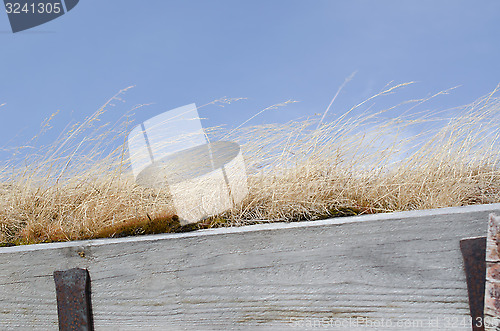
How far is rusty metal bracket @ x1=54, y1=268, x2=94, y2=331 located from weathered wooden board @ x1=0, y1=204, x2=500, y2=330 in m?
0.03

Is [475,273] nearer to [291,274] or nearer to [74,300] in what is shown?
[291,274]

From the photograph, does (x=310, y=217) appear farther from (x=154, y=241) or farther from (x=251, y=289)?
(x=154, y=241)

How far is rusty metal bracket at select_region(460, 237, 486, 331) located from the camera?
1482mm

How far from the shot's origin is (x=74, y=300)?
73.4 inches

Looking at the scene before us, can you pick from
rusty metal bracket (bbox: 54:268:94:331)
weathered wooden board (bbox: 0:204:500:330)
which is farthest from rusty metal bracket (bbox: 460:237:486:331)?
rusty metal bracket (bbox: 54:268:94:331)

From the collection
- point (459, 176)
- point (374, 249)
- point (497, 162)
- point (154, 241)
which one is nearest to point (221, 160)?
point (154, 241)

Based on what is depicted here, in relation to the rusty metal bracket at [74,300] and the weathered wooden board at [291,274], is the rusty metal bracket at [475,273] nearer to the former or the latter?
the weathered wooden board at [291,274]

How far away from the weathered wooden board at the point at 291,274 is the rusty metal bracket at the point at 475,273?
1.1 inches

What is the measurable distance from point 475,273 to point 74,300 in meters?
1.65

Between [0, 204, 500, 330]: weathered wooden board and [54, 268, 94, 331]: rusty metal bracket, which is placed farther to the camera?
[54, 268, 94, 331]: rusty metal bracket

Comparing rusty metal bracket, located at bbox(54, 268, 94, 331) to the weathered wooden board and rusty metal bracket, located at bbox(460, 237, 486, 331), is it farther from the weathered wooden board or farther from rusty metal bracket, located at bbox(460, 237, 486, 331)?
rusty metal bracket, located at bbox(460, 237, 486, 331)

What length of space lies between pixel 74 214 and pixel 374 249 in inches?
61.1

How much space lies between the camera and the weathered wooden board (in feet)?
5.07

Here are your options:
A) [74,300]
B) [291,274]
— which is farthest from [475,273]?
[74,300]
